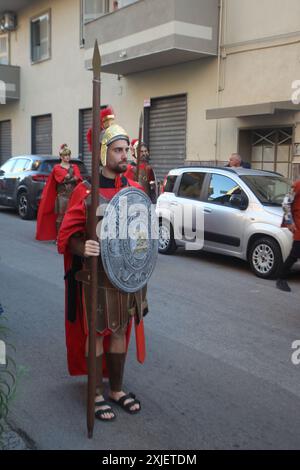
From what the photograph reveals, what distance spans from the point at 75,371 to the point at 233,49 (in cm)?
1170

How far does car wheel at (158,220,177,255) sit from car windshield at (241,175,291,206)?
72.0 inches

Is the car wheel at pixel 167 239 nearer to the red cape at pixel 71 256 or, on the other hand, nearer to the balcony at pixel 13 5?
the red cape at pixel 71 256

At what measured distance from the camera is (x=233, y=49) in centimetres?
1405

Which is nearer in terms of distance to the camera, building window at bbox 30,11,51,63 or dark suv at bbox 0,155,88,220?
dark suv at bbox 0,155,88,220

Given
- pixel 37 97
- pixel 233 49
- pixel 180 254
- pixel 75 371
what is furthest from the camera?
pixel 37 97

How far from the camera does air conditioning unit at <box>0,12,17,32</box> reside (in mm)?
24219

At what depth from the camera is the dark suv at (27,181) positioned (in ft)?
46.4

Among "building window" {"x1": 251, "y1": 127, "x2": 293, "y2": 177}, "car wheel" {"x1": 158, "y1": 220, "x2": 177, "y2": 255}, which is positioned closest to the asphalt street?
"car wheel" {"x1": 158, "y1": 220, "x2": 177, "y2": 255}

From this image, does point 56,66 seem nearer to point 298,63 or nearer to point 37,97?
point 37,97

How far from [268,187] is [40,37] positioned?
16952mm

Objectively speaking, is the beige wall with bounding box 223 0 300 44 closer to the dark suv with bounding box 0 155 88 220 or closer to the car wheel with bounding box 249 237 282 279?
the dark suv with bounding box 0 155 88 220

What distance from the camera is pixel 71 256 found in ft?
12.8
